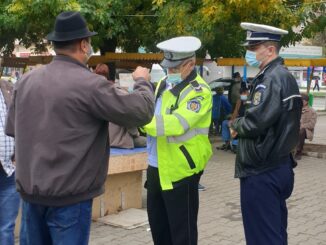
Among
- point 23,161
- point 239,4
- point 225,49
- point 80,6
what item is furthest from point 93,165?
point 225,49

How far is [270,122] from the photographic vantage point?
3379 mm

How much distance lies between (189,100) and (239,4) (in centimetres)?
613

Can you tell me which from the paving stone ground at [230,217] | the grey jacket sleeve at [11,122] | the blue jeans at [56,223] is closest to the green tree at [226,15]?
the paving stone ground at [230,217]

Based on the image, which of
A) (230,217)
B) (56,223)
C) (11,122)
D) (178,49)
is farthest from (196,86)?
(230,217)

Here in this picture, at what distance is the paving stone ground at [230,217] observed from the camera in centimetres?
525

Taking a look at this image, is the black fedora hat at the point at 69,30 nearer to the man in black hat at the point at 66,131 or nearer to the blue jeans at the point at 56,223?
the man in black hat at the point at 66,131

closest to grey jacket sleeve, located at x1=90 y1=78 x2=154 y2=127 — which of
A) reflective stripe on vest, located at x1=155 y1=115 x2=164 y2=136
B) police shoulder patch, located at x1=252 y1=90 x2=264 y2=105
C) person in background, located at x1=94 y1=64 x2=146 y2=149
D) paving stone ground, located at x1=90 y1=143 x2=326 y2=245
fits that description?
reflective stripe on vest, located at x1=155 y1=115 x2=164 y2=136

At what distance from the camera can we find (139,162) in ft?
19.8

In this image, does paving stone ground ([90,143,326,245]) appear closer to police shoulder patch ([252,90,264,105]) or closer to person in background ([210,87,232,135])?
police shoulder patch ([252,90,264,105])

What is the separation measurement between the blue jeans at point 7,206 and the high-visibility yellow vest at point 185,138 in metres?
1.13

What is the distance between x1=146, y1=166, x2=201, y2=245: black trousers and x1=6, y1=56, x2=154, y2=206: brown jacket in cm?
113

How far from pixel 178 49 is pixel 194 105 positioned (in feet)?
1.31

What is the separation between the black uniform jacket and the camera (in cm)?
339

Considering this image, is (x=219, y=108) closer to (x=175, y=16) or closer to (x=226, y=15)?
(x=175, y=16)
